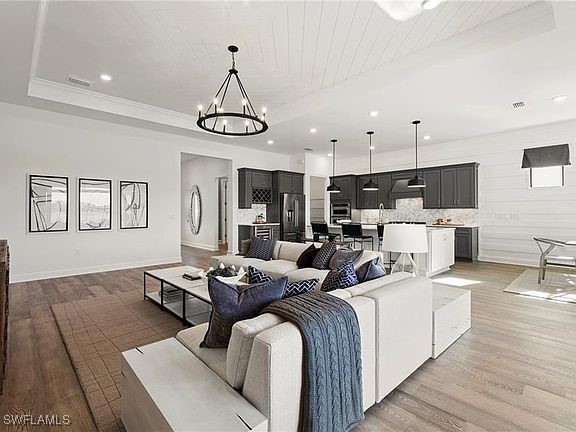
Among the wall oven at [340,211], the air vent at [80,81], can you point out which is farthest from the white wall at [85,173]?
the wall oven at [340,211]

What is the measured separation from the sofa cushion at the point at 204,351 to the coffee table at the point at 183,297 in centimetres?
102

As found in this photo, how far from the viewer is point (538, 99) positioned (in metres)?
4.94

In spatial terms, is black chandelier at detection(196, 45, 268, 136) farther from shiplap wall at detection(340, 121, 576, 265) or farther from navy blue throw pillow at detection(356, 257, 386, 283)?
shiplap wall at detection(340, 121, 576, 265)

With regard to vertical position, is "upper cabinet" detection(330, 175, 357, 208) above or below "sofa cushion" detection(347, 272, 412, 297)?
above

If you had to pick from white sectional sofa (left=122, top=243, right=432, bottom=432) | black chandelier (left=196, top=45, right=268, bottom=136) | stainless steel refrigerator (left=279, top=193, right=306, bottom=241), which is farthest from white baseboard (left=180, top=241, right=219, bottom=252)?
white sectional sofa (left=122, top=243, right=432, bottom=432)

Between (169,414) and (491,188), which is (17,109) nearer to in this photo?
(169,414)

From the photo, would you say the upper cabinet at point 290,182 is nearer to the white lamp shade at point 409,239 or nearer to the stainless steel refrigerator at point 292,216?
the stainless steel refrigerator at point 292,216

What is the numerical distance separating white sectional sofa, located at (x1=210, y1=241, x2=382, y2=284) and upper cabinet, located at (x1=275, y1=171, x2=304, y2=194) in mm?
3684

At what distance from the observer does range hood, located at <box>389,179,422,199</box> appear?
8297mm

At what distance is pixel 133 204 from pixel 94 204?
29.3 inches

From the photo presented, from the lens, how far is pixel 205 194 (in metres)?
10.2

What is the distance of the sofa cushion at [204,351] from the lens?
5.20 ft

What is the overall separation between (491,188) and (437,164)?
57.5 inches

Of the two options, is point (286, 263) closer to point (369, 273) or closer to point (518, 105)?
point (369, 273)
